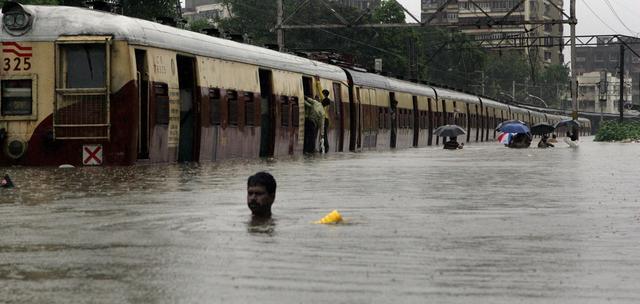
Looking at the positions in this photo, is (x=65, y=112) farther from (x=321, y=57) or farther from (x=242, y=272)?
(x=321, y=57)

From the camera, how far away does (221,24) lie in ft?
348

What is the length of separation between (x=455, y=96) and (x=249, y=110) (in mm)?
33075

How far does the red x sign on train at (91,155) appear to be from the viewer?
2059cm

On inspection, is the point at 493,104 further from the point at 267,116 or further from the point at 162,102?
the point at 162,102

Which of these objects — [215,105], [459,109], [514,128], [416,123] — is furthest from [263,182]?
[459,109]

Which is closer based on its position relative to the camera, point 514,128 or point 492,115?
point 514,128

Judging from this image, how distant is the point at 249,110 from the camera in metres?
27.0

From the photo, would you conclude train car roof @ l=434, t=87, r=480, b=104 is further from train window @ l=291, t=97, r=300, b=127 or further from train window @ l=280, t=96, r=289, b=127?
train window @ l=280, t=96, r=289, b=127

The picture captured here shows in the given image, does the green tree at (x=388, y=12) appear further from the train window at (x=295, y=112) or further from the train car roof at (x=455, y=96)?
the train window at (x=295, y=112)

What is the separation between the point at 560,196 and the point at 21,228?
6.35m

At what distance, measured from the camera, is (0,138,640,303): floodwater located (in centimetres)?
634

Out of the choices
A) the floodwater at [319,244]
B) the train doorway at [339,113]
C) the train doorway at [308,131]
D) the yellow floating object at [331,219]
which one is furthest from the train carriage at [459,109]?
the yellow floating object at [331,219]

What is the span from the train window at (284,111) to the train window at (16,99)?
9.37 metres

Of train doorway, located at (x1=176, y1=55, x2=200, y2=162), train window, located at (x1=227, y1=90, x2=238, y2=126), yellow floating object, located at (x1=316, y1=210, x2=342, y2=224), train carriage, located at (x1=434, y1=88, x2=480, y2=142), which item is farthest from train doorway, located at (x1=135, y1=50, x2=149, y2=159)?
train carriage, located at (x1=434, y1=88, x2=480, y2=142)
